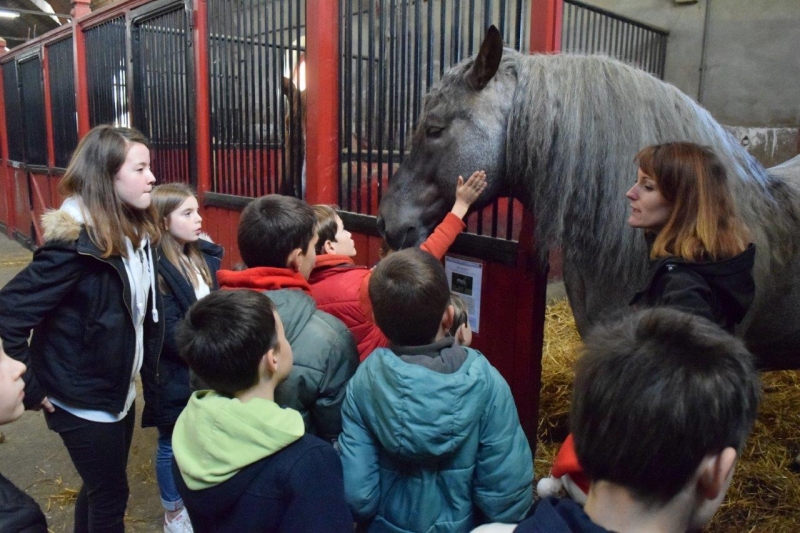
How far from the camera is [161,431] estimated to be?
2.30 m

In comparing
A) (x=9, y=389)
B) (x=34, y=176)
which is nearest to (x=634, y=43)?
(x=9, y=389)

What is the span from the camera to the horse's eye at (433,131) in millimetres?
2104

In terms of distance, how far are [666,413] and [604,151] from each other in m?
1.28

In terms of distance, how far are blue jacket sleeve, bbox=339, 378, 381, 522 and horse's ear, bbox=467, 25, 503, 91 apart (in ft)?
3.72

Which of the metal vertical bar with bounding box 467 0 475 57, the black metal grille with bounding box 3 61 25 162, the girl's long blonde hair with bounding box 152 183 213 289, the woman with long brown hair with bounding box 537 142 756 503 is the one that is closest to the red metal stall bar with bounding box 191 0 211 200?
the girl's long blonde hair with bounding box 152 183 213 289

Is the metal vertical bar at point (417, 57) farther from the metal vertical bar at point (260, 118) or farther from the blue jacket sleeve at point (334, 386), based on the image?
the metal vertical bar at point (260, 118)

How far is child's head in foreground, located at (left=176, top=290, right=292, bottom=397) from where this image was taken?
1250 millimetres

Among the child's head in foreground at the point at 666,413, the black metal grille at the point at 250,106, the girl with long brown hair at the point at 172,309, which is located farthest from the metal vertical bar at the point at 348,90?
the child's head in foreground at the point at 666,413

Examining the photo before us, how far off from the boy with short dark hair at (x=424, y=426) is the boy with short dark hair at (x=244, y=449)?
7.0 inches

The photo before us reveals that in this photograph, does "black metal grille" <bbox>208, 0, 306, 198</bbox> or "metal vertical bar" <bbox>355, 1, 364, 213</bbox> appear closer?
"metal vertical bar" <bbox>355, 1, 364, 213</bbox>

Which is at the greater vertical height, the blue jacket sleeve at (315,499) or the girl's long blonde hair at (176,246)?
the girl's long blonde hair at (176,246)

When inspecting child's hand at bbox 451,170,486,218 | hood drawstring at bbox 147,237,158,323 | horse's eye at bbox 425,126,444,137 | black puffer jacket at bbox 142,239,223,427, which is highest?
horse's eye at bbox 425,126,444,137

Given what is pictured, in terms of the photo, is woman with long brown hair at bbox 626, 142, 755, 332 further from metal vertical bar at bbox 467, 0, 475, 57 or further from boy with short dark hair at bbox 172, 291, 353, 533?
metal vertical bar at bbox 467, 0, 475, 57

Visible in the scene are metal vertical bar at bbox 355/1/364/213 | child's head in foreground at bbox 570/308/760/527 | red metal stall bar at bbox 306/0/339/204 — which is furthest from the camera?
red metal stall bar at bbox 306/0/339/204
